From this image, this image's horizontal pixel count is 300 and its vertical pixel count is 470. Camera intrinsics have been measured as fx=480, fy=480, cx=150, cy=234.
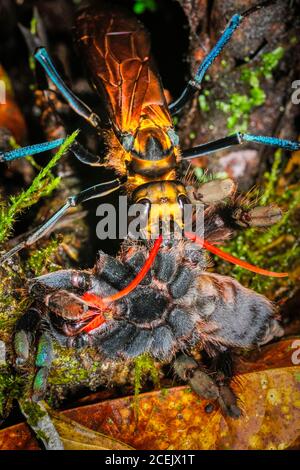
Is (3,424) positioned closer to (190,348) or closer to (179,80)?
(190,348)

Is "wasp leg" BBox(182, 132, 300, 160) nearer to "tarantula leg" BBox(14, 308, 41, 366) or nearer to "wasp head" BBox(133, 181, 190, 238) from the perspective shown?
"wasp head" BBox(133, 181, 190, 238)

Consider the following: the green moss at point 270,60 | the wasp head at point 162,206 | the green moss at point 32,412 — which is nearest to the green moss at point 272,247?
the green moss at point 270,60

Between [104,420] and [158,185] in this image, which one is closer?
[104,420]

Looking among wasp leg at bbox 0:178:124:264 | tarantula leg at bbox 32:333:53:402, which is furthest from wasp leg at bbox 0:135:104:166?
tarantula leg at bbox 32:333:53:402

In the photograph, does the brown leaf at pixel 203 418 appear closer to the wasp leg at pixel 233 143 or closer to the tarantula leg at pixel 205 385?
the tarantula leg at pixel 205 385

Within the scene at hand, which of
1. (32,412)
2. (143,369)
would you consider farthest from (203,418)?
(32,412)
